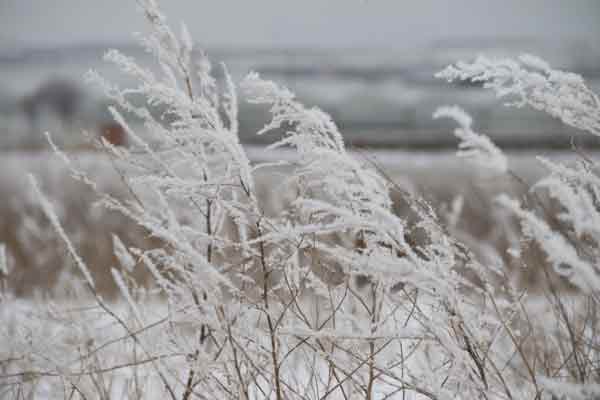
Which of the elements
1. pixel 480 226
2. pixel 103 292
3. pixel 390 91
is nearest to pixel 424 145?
pixel 390 91

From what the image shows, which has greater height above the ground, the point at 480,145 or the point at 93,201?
the point at 93,201

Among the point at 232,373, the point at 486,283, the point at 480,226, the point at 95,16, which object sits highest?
the point at 95,16

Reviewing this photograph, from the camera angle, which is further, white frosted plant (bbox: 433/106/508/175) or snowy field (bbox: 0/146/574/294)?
snowy field (bbox: 0/146/574/294)

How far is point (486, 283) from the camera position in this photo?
2.87 ft

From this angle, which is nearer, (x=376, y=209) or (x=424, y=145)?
(x=376, y=209)

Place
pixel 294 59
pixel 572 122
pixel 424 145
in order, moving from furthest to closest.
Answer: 1. pixel 294 59
2. pixel 424 145
3. pixel 572 122

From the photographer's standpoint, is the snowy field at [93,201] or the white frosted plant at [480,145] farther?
the snowy field at [93,201]

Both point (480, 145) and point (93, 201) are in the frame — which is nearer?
point (480, 145)

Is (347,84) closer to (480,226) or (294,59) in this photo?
(294,59)

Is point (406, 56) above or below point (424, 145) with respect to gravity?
above

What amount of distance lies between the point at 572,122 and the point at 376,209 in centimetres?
34

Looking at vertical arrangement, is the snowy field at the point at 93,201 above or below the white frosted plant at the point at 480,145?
above

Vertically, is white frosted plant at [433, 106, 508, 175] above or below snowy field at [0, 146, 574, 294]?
below

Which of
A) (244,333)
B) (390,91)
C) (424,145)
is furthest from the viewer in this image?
(390,91)
